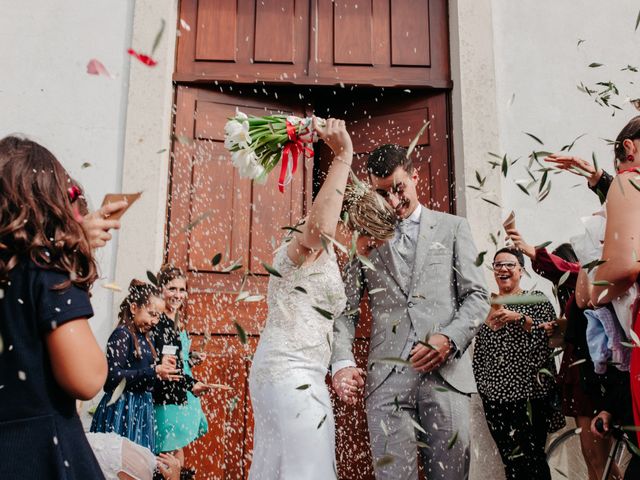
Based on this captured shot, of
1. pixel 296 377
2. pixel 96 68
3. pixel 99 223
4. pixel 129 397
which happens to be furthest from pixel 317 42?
pixel 99 223

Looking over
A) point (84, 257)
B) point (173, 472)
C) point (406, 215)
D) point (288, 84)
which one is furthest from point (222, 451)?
point (84, 257)

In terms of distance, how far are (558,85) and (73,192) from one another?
15.4 ft

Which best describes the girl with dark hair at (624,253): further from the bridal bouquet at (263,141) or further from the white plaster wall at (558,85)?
the white plaster wall at (558,85)

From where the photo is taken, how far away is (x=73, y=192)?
2.06 m

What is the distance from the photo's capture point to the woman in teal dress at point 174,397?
435 centimetres

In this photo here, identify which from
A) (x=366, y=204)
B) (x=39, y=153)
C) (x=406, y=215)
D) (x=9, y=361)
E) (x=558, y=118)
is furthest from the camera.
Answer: (x=558, y=118)

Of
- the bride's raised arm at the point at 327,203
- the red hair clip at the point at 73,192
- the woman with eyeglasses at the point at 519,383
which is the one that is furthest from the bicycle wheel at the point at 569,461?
the red hair clip at the point at 73,192

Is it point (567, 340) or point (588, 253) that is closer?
point (588, 253)

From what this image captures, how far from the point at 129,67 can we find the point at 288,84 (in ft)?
4.29

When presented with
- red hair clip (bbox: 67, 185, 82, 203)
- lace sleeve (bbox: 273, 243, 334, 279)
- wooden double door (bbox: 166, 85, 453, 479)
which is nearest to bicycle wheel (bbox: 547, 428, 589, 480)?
wooden double door (bbox: 166, 85, 453, 479)

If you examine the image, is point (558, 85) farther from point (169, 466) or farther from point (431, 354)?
point (169, 466)

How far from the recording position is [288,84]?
5910 millimetres

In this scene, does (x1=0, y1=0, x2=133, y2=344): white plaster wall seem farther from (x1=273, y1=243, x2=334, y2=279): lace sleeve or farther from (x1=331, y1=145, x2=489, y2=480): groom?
(x1=273, y1=243, x2=334, y2=279): lace sleeve

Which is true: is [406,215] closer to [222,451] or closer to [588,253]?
[588,253]
